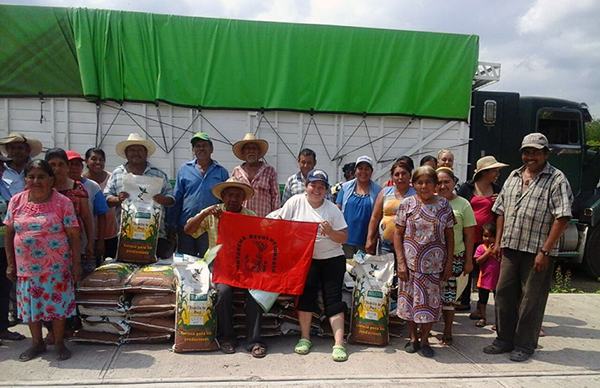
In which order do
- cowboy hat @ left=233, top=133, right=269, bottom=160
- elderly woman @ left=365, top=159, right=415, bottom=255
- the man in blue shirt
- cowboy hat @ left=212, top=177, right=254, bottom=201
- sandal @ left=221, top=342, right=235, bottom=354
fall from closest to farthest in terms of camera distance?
sandal @ left=221, top=342, right=235, bottom=354
cowboy hat @ left=212, top=177, right=254, bottom=201
elderly woman @ left=365, top=159, right=415, bottom=255
the man in blue shirt
cowboy hat @ left=233, top=133, right=269, bottom=160

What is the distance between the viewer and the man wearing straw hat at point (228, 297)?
333 cm

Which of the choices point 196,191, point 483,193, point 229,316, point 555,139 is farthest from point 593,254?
point 196,191

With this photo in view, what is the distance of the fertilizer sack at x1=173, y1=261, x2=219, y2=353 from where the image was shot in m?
3.23

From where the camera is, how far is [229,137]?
570 centimetres

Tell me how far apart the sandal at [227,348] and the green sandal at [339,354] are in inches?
32.8

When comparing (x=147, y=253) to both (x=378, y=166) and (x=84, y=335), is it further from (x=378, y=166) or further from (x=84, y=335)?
(x=378, y=166)

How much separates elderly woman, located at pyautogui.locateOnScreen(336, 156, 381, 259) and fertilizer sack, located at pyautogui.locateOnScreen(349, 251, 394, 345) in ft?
1.98

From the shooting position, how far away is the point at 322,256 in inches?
137

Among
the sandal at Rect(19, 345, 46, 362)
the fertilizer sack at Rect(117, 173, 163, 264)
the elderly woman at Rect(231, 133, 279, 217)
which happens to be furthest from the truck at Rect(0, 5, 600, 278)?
the sandal at Rect(19, 345, 46, 362)

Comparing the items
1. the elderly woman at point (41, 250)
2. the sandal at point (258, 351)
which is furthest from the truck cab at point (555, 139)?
the elderly woman at point (41, 250)

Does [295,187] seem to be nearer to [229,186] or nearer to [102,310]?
[229,186]

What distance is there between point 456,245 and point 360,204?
102 centimetres

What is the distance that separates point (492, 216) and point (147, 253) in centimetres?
347

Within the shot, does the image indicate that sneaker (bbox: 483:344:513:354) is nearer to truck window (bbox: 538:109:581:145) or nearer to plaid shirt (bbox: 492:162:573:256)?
plaid shirt (bbox: 492:162:573:256)
